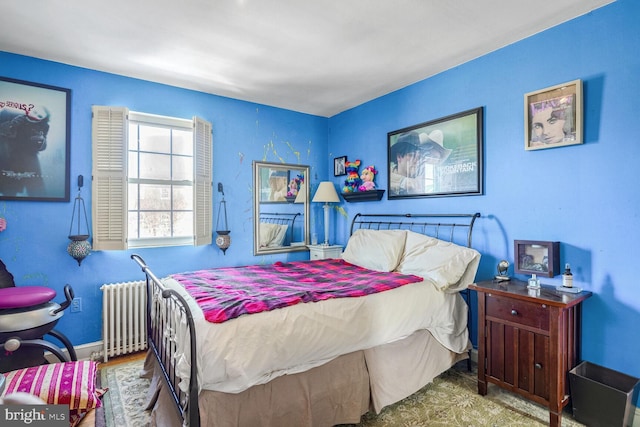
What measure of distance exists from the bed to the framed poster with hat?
35cm

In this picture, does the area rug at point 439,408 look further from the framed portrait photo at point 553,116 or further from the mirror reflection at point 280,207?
the mirror reflection at point 280,207

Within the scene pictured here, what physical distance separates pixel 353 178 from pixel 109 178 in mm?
2541

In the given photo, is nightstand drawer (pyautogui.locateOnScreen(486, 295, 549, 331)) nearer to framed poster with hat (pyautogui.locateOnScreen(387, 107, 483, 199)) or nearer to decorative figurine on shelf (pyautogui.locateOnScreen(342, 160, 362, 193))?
framed poster with hat (pyautogui.locateOnScreen(387, 107, 483, 199))

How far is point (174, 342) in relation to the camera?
5.66 feet

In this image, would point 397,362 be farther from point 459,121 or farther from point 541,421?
point 459,121

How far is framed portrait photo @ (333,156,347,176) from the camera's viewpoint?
4.18 m

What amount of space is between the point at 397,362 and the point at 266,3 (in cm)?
246

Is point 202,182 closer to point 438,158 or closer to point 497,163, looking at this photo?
point 438,158

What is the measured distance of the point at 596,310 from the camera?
2104 millimetres

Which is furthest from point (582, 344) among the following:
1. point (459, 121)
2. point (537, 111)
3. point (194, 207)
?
point (194, 207)

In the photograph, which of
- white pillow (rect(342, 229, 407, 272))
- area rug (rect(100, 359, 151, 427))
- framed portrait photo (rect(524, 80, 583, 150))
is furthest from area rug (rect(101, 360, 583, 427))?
framed portrait photo (rect(524, 80, 583, 150))

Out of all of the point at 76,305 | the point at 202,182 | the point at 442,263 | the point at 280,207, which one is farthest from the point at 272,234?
the point at 442,263

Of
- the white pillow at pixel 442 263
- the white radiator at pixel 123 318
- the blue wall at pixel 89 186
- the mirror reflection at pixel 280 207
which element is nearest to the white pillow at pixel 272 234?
the mirror reflection at pixel 280 207

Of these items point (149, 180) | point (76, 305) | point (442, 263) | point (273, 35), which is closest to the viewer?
point (273, 35)
